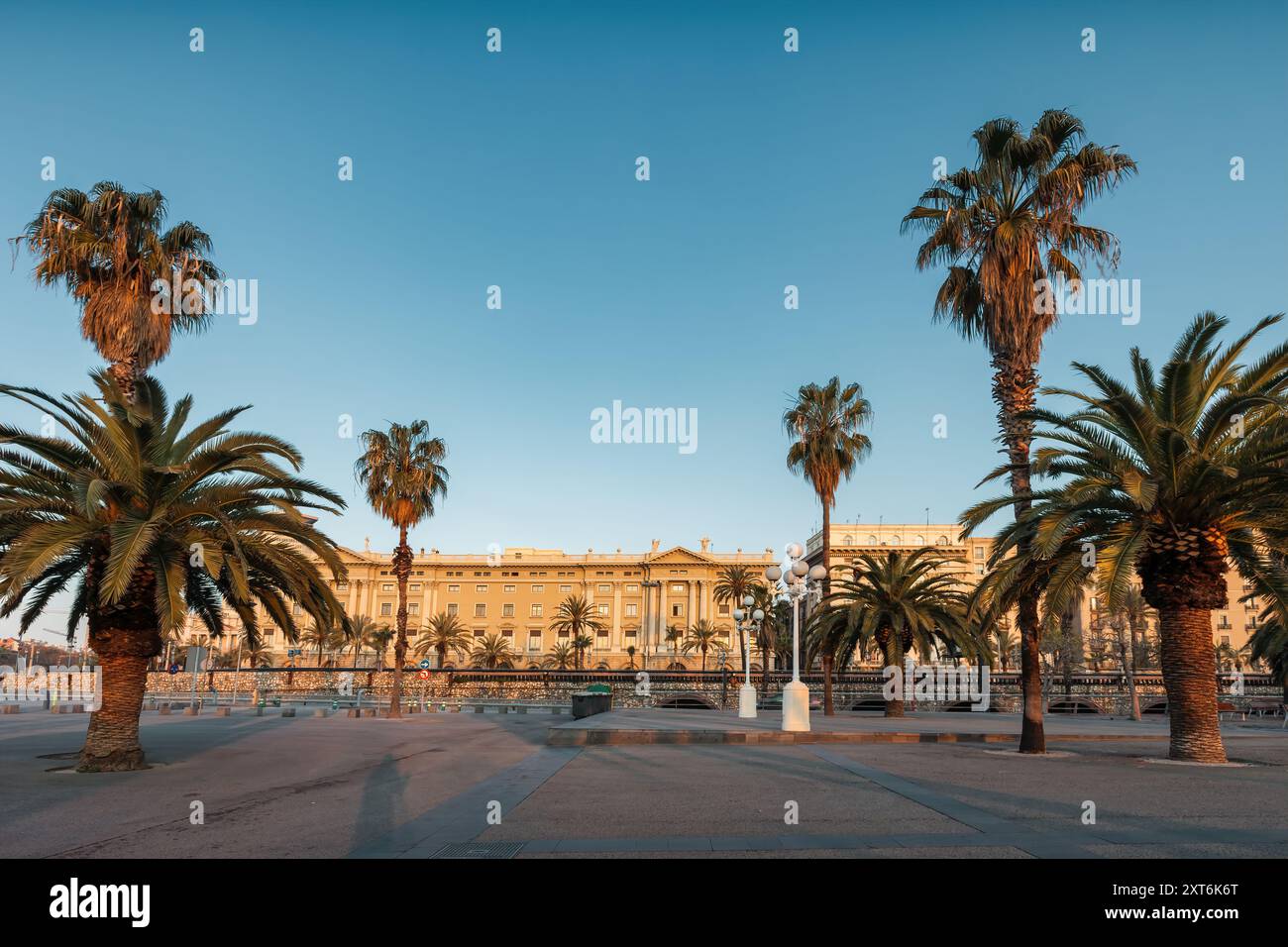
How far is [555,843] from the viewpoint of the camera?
26.5 feet

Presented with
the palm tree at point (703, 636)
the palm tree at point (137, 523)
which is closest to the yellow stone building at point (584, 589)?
the palm tree at point (703, 636)

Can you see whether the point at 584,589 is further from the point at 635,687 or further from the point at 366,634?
the point at 635,687

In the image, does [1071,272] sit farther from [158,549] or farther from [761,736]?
[158,549]

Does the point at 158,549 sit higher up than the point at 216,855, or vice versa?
the point at 158,549

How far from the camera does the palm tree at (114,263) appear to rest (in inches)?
722

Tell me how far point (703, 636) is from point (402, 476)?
2516 inches

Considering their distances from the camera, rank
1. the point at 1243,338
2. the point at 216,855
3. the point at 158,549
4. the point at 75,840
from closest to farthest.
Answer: the point at 216,855 → the point at 75,840 → the point at 158,549 → the point at 1243,338

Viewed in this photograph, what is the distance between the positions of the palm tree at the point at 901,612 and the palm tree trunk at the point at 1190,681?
52.9ft

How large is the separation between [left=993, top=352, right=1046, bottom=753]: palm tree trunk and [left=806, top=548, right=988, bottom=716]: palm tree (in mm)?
14036

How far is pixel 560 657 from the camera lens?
100562mm

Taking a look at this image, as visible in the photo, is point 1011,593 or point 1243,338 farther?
point 1011,593

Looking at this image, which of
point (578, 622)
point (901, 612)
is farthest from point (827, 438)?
point (578, 622)
